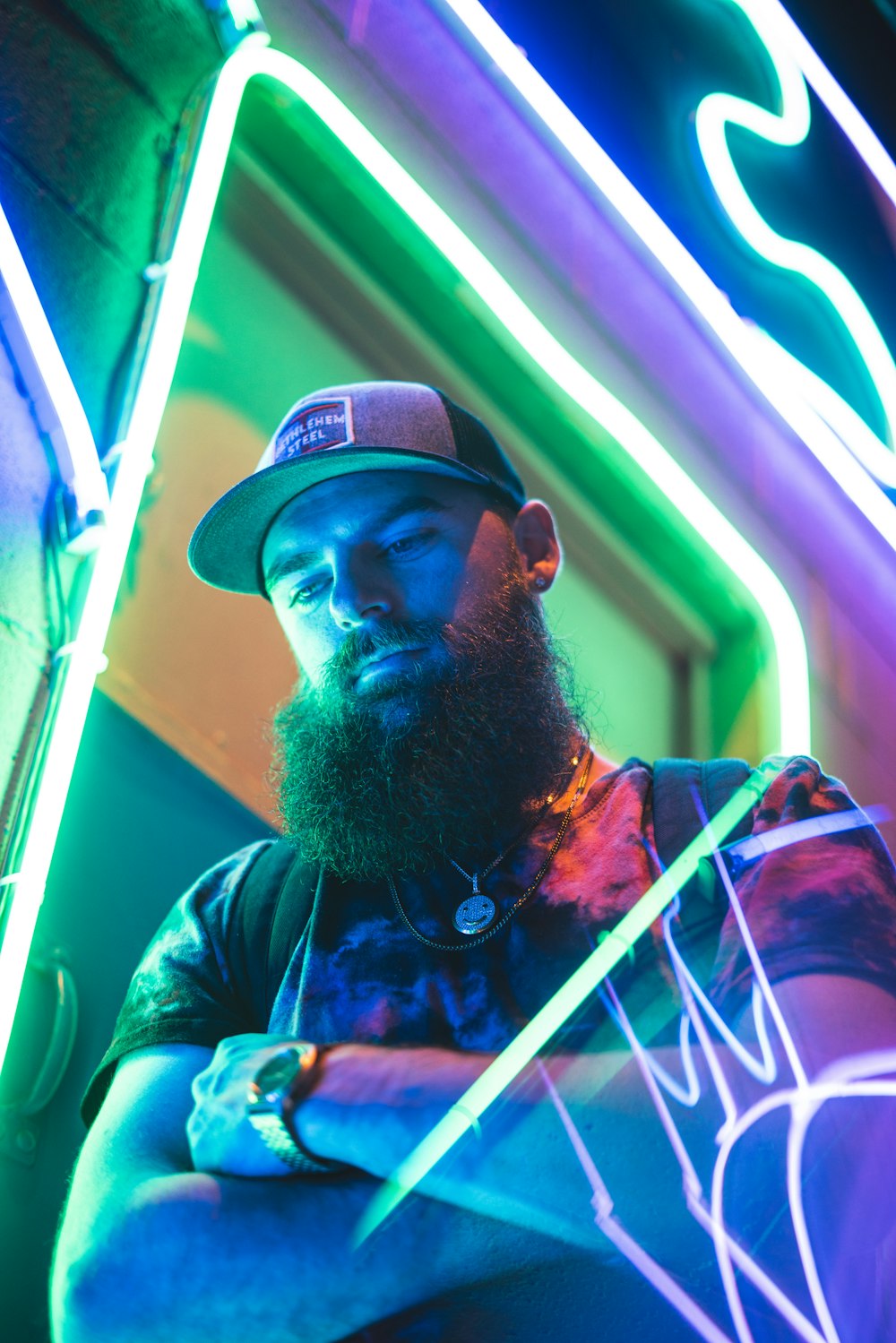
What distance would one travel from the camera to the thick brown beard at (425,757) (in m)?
1.77

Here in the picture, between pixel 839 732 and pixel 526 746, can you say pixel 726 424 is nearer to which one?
pixel 839 732

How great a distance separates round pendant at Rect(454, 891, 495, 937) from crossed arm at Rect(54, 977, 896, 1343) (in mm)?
337

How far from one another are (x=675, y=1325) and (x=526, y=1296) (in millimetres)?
159

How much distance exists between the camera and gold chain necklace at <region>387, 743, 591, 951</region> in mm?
1610

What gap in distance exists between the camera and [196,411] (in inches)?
106

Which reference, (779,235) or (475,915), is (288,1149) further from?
(779,235)

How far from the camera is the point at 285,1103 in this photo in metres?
1.26

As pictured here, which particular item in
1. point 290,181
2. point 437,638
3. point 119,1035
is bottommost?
point 119,1035

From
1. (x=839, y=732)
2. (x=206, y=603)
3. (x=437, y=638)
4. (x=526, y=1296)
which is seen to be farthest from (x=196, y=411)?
(x=839, y=732)

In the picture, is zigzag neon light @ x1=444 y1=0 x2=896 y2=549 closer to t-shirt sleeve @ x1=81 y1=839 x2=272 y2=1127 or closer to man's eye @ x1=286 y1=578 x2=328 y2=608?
man's eye @ x1=286 y1=578 x2=328 y2=608

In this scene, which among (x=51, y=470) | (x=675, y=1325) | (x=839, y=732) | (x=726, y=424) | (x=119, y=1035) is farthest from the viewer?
(x=839, y=732)

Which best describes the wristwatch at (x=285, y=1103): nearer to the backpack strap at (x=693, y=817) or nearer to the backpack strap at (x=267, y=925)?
the backpack strap at (x=267, y=925)

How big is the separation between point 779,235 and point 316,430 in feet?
6.39

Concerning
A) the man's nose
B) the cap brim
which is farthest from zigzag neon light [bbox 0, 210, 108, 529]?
the man's nose
